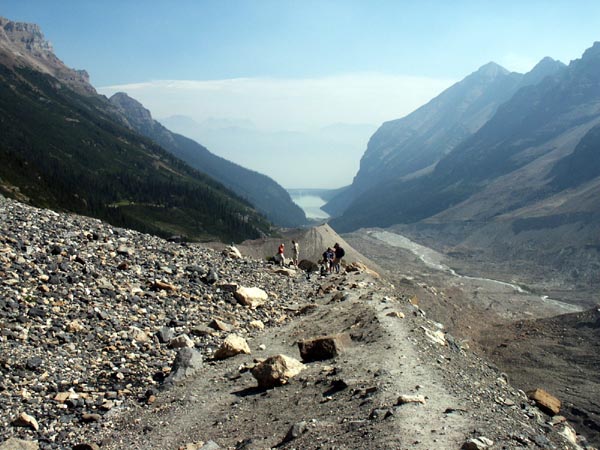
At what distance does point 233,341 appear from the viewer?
58.7 ft

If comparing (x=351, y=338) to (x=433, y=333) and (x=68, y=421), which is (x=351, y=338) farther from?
(x=68, y=421)

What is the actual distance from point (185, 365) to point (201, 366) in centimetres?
68

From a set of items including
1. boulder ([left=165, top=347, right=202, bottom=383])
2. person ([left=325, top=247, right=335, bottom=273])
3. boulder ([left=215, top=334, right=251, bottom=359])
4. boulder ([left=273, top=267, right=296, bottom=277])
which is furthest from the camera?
person ([left=325, top=247, right=335, bottom=273])

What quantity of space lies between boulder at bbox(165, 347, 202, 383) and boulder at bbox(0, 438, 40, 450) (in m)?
4.46

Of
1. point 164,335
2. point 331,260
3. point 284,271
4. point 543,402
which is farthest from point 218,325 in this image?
point 331,260

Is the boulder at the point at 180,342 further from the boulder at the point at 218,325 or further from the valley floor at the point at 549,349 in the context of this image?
the valley floor at the point at 549,349

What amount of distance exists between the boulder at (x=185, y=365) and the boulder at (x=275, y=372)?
2.55 m

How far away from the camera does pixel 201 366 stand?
16.8 metres

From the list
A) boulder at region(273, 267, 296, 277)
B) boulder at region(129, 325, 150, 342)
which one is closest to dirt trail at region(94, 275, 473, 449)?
boulder at region(129, 325, 150, 342)

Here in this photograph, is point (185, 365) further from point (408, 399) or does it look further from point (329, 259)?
point (329, 259)

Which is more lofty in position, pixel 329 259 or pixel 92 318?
pixel 329 259

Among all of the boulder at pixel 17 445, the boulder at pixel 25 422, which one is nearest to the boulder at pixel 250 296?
the boulder at pixel 25 422

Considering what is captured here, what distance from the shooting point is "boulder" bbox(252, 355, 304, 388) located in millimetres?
14413

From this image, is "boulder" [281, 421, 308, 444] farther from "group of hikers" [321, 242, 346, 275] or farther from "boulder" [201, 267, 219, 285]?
"group of hikers" [321, 242, 346, 275]
